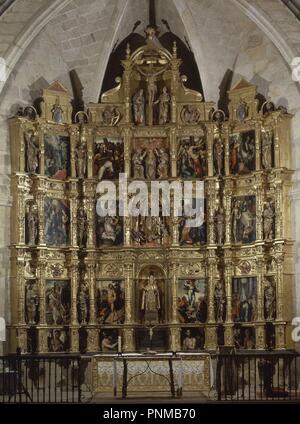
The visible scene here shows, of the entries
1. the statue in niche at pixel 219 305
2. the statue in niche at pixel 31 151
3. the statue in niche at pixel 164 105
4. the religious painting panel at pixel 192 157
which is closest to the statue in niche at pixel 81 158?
the statue in niche at pixel 31 151

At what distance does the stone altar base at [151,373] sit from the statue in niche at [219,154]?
18.6ft

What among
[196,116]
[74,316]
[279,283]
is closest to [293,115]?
[196,116]

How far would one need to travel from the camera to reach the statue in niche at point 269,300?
2284 cm

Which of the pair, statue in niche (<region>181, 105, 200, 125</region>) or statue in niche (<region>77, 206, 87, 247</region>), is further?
statue in niche (<region>181, 105, 200, 125</region>)

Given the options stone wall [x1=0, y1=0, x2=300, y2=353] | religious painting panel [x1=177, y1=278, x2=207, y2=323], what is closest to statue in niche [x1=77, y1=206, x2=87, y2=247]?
stone wall [x1=0, y1=0, x2=300, y2=353]

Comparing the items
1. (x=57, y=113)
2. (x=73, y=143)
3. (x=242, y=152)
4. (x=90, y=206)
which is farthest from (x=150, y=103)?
(x=90, y=206)

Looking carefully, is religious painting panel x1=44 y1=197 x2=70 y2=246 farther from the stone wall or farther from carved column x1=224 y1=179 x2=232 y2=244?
carved column x1=224 y1=179 x2=232 y2=244

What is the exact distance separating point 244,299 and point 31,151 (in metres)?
6.25

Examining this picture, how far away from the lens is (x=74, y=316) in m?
23.4

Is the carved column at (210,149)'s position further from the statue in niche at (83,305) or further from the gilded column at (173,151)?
the statue in niche at (83,305)

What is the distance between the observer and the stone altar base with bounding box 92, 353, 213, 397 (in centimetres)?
1962

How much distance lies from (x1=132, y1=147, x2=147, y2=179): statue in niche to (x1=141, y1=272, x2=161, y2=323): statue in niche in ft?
8.31

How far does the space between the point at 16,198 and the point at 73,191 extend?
1.53 metres

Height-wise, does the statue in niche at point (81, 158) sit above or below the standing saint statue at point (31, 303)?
above
